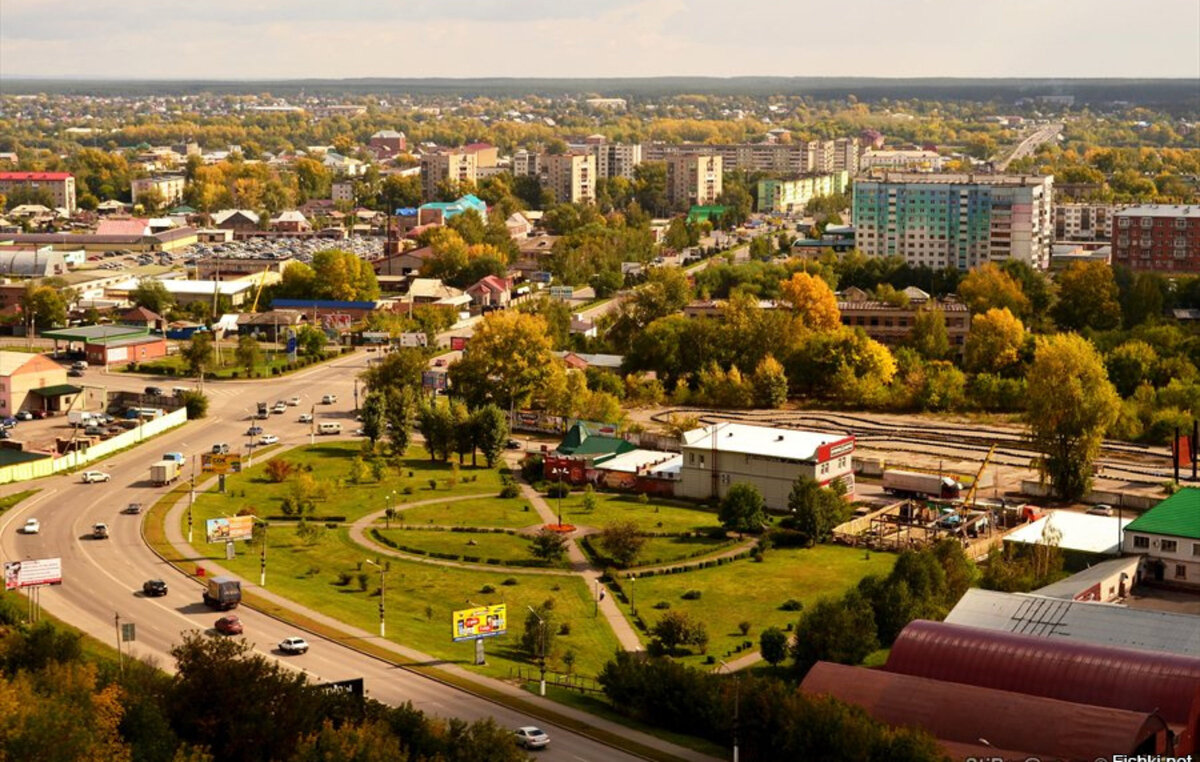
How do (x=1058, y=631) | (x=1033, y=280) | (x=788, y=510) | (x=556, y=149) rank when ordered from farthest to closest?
(x=556, y=149) → (x=1033, y=280) → (x=788, y=510) → (x=1058, y=631)

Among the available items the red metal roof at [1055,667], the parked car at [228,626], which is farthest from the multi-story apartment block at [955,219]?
the parked car at [228,626]

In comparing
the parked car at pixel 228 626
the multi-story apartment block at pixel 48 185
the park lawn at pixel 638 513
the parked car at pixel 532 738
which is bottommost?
the park lawn at pixel 638 513

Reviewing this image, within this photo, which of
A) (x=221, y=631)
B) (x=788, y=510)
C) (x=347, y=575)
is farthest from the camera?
(x=788, y=510)

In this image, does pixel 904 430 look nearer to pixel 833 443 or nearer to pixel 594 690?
pixel 833 443

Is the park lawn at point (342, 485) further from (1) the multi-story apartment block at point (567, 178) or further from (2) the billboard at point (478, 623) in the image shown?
(1) the multi-story apartment block at point (567, 178)

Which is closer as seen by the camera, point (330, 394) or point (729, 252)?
point (330, 394)

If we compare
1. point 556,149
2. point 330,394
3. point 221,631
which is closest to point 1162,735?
point 221,631

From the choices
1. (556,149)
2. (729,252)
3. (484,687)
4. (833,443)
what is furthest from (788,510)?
(556,149)

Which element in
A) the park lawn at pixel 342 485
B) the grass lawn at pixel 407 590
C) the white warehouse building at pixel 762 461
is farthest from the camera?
the white warehouse building at pixel 762 461

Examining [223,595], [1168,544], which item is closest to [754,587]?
[1168,544]
